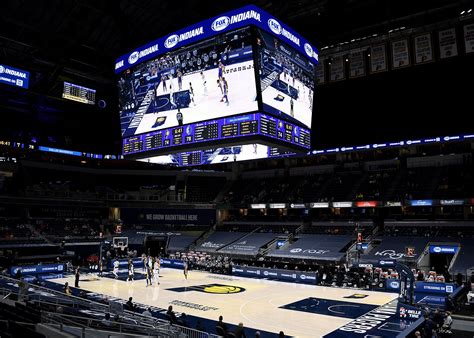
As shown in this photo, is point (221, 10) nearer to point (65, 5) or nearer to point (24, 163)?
point (65, 5)

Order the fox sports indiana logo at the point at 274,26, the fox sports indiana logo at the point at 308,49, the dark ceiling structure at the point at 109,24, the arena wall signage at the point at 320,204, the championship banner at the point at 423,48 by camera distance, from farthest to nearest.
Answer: the arena wall signage at the point at 320,204, the championship banner at the point at 423,48, the dark ceiling structure at the point at 109,24, the fox sports indiana logo at the point at 308,49, the fox sports indiana logo at the point at 274,26

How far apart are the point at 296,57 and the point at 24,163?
41.0 meters

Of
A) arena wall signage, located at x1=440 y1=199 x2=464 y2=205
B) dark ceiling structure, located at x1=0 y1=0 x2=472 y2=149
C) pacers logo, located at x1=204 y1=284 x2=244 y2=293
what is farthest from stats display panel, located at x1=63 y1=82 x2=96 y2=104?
arena wall signage, located at x1=440 y1=199 x2=464 y2=205

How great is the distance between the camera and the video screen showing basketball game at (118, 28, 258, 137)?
51.4 feet

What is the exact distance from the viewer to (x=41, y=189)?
155 ft

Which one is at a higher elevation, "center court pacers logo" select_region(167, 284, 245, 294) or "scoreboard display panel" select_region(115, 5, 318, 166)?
"scoreboard display panel" select_region(115, 5, 318, 166)

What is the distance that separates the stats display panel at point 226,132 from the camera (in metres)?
15.6

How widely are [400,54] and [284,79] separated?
647 inches

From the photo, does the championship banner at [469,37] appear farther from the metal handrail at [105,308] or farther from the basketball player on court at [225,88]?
the metal handrail at [105,308]

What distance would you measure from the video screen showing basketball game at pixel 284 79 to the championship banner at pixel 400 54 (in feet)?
44.1

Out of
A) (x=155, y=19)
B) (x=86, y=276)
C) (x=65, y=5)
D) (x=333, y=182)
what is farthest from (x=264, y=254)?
(x=65, y=5)

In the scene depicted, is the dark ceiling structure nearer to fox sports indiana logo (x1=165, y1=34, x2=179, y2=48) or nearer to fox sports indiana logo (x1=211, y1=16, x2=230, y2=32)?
fox sports indiana logo (x1=165, y1=34, x2=179, y2=48)

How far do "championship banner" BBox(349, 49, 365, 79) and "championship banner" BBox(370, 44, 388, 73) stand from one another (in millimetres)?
903

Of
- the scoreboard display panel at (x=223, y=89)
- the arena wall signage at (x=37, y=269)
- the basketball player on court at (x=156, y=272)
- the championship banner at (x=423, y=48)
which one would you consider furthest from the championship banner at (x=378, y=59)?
the arena wall signage at (x=37, y=269)
